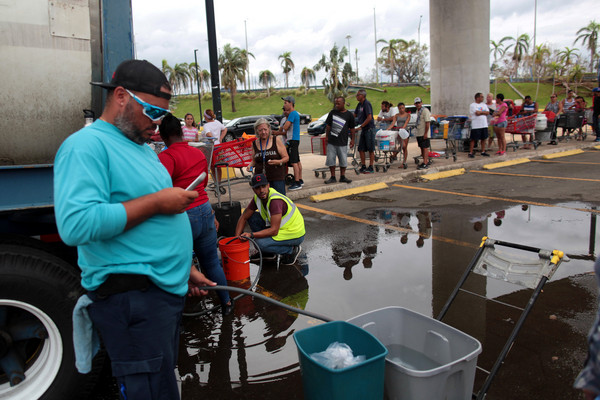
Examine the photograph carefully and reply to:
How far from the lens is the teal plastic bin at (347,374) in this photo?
2.12 m

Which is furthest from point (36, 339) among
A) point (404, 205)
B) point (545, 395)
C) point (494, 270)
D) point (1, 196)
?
point (404, 205)

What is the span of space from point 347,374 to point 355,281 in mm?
2649

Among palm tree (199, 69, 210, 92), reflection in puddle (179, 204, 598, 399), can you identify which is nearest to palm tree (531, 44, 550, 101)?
palm tree (199, 69, 210, 92)

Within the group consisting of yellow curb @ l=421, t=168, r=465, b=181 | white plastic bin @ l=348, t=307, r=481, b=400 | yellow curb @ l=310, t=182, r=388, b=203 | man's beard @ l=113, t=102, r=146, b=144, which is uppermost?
man's beard @ l=113, t=102, r=146, b=144

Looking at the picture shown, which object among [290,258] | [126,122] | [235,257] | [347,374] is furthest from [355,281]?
[126,122]

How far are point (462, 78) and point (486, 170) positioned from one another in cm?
581

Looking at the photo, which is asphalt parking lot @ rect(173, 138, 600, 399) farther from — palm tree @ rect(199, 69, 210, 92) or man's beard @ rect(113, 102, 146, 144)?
palm tree @ rect(199, 69, 210, 92)

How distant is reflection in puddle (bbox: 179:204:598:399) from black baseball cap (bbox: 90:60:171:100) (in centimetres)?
209

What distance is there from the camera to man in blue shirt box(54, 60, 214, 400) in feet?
5.49

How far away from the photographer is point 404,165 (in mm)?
11680

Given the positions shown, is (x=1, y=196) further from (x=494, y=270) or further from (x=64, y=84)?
(x=494, y=270)

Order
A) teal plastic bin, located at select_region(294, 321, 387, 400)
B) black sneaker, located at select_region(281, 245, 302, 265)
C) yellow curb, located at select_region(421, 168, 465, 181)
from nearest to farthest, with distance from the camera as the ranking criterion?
1. teal plastic bin, located at select_region(294, 321, 387, 400)
2. black sneaker, located at select_region(281, 245, 302, 265)
3. yellow curb, located at select_region(421, 168, 465, 181)

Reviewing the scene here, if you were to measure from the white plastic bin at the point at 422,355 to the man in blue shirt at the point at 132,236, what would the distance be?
3.82 feet

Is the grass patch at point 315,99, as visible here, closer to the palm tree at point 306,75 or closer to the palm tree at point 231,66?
the palm tree at point 231,66
